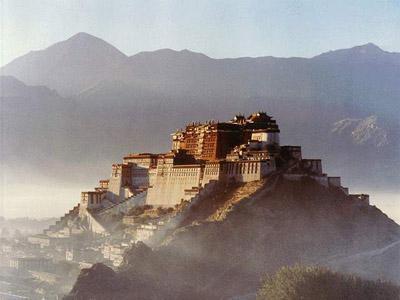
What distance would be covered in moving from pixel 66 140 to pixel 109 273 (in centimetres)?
7274

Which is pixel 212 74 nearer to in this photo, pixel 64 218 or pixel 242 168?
pixel 64 218

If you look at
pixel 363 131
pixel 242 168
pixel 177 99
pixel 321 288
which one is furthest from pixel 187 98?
pixel 321 288

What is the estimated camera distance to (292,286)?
57281mm

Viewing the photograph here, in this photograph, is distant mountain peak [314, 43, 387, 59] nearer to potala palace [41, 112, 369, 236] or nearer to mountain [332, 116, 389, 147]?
mountain [332, 116, 389, 147]

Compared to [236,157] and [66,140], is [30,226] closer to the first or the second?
[66,140]

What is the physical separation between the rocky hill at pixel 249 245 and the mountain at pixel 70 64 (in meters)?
71.1

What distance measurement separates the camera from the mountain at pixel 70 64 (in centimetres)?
14075

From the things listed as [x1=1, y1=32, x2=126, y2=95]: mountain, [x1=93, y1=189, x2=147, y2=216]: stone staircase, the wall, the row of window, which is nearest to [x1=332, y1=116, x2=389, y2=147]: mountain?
[x1=1, y1=32, x2=126, y2=95]: mountain

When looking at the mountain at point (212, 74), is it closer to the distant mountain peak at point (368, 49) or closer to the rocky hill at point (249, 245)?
the distant mountain peak at point (368, 49)

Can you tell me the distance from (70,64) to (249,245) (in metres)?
81.9

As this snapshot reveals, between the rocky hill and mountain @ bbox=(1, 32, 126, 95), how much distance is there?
233ft

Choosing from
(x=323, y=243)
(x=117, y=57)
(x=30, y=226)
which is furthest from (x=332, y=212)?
(x=117, y=57)

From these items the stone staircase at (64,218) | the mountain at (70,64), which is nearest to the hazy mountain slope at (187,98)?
the mountain at (70,64)

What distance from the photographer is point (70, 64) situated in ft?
479
